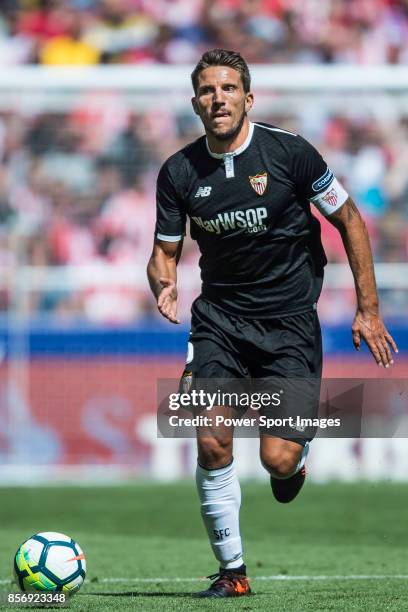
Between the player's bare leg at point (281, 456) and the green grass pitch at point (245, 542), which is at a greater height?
the player's bare leg at point (281, 456)

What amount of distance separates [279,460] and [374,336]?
0.78 m

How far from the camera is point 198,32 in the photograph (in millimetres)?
16328

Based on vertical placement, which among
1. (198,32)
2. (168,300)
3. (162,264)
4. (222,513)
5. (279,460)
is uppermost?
(198,32)

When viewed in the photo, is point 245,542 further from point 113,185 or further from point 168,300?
point 113,185

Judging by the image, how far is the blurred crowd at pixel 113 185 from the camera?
43.8ft

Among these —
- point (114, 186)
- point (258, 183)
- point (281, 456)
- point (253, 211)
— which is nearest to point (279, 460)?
point (281, 456)

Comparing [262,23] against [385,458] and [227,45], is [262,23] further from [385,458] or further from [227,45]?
[385,458]

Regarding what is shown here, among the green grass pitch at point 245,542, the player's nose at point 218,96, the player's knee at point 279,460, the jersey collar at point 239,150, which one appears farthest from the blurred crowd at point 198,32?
the player's knee at point 279,460

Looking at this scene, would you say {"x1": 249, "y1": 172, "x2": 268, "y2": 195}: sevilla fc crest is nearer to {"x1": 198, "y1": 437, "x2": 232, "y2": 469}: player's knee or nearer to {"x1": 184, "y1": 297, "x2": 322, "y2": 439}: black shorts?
{"x1": 184, "y1": 297, "x2": 322, "y2": 439}: black shorts

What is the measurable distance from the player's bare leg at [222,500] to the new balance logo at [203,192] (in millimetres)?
1039

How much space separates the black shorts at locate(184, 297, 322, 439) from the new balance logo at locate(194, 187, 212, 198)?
584 mm

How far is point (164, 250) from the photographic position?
6.45m

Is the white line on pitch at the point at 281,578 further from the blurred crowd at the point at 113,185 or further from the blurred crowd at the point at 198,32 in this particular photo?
the blurred crowd at the point at 198,32

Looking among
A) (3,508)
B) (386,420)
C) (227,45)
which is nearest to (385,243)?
(386,420)
